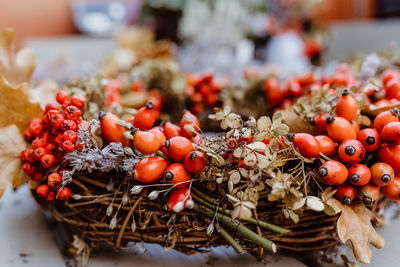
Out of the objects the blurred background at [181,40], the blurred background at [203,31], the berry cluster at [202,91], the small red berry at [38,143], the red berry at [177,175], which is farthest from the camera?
the blurred background at [203,31]

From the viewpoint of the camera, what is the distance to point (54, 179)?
0.57 meters

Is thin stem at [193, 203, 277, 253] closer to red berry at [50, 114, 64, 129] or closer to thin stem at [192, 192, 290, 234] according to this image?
thin stem at [192, 192, 290, 234]

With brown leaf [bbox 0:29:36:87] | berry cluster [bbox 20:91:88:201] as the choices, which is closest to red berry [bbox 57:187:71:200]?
berry cluster [bbox 20:91:88:201]

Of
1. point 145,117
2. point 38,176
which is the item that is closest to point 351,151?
point 145,117

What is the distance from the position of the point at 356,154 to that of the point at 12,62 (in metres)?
0.77

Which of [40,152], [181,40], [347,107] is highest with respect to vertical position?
[347,107]

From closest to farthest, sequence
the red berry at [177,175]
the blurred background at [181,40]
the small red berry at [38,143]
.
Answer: the red berry at [177,175] → the small red berry at [38,143] → the blurred background at [181,40]

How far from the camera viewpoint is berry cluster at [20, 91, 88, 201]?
0.58 m

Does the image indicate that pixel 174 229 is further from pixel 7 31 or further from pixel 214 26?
pixel 214 26

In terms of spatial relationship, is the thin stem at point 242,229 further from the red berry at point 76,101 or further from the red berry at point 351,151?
the red berry at point 76,101

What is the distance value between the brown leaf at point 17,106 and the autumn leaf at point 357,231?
606 mm

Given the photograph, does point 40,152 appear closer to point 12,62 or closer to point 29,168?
point 29,168

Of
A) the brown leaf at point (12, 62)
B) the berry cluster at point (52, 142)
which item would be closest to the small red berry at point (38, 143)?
the berry cluster at point (52, 142)

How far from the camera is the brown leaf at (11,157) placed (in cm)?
64
